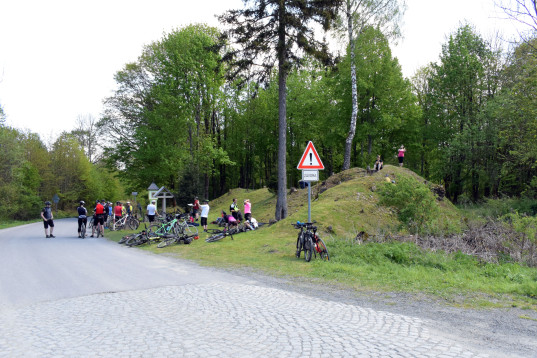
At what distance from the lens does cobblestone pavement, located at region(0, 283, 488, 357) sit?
12.8 feet

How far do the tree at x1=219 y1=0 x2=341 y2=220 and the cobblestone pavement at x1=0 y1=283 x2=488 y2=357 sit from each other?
1185 cm

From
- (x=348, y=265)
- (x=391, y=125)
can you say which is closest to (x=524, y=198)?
(x=391, y=125)

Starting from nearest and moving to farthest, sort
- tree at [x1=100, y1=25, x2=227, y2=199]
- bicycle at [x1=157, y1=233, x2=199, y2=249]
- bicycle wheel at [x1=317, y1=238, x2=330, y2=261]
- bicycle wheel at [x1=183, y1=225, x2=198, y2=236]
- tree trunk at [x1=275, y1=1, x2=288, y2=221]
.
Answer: bicycle wheel at [x1=317, y1=238, x2=330, y2=261] < bicycle at [x1=157, y1=233, x2=199, y2=249] < bicycle wheel at [x1=183, y1=225, x2=198, y2=236] < tree trunk at [x1=275, y1=1, x2=288, y2=221] < tree at [x1=100, y1=25, x2=227, y2=199]

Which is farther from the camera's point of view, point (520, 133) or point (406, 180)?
point (520, 133)

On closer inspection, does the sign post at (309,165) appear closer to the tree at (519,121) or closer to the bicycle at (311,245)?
the bicycle at (311,245)

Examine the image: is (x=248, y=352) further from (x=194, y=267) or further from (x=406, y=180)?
(x=406, y=180)

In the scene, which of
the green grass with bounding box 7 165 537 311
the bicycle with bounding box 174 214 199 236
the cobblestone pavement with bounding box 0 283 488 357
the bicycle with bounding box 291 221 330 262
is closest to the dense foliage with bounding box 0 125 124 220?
the bicycle with bounding box 174 214 199 236

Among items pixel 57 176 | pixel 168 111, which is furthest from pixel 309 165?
pixel 57 176

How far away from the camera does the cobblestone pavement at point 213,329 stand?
12.8 feet

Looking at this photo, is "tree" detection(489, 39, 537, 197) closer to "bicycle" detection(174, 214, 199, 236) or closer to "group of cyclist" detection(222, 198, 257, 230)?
"group of cyclist" detection(222, 198, 257, 230)

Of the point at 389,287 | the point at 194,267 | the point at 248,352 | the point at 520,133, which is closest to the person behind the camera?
the point at 248,352

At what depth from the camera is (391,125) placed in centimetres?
3091

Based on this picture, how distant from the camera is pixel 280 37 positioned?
57.2ft

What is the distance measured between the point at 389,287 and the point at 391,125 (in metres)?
26.1
